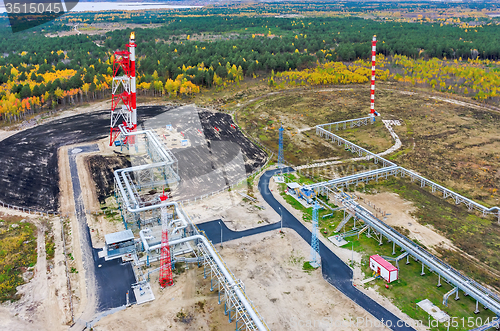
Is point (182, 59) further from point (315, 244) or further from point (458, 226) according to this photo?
point (458, 226)

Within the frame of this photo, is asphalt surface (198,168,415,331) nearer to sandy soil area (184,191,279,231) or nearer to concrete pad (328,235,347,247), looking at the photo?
sandy soil area (184,191,279,231)

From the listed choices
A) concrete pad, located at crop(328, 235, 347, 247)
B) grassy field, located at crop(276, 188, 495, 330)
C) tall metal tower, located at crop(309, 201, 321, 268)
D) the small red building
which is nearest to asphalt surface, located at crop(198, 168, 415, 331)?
tall metal tower, located at crop(309, 201, 321, 268)

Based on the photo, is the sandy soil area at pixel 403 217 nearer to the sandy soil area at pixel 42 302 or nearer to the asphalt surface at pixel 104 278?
the asphalt surface at pixel 104 278

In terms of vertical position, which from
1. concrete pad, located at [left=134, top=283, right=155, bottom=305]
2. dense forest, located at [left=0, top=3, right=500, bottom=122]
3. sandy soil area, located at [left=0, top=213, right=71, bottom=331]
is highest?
dense forest, located at [left=0, top=3, right=500, bottom=122]

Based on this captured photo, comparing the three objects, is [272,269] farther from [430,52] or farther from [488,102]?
[430,52]

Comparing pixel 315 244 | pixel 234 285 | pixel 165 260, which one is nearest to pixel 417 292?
pixel 315 244

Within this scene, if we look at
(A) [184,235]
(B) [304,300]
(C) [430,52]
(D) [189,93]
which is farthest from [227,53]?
(B) [304,300]

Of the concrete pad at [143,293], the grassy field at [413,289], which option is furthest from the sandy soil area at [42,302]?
the grassy field at [413,289]
